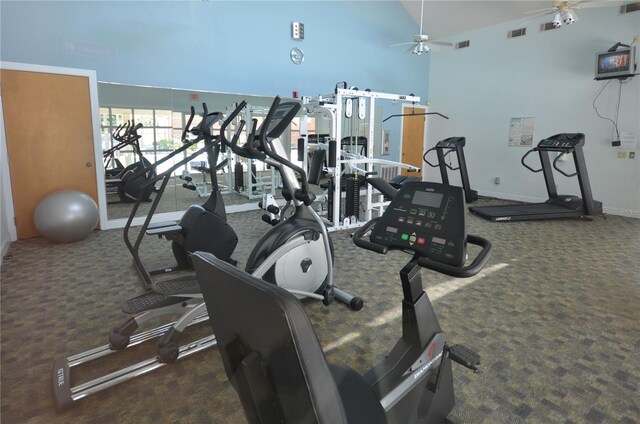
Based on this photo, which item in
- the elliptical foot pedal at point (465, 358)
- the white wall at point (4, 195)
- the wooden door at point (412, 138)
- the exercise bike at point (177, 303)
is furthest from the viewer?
the wooden door at point (412, 138)

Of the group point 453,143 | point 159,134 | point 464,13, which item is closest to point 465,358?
point 159,134

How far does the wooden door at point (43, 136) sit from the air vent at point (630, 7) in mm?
8588

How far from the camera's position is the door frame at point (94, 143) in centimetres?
461

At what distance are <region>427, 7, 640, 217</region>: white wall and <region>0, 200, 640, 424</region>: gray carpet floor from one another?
2985 millimetres

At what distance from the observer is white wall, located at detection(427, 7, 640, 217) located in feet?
21.9

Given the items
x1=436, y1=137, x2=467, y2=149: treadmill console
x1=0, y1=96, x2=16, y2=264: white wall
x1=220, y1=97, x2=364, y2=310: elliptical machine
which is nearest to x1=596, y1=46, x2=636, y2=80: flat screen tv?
x1=436, y1=137, x2=467, y2=149: treadmill console

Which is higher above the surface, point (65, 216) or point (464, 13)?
point (464, 13)

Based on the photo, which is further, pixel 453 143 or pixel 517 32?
pixel 517 32

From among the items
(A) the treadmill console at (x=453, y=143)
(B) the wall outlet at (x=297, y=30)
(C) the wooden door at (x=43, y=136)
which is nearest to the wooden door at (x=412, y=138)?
(A) the treadmill console at (x=453, y=143)

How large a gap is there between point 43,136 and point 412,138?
7.73 meters

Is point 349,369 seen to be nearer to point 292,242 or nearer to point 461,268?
point 461,268

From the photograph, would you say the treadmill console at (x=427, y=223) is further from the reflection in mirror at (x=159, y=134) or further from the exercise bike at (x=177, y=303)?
the reflection in mirror at (x=159, y=134)

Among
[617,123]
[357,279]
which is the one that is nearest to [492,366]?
[357,279]

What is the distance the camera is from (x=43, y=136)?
16.0 feet
